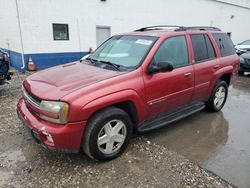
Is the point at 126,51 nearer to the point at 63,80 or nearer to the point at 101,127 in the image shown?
the point at 63,80

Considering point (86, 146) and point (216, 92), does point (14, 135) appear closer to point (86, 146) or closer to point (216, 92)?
point (86, 146)

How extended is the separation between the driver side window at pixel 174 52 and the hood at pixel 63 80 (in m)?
0.87

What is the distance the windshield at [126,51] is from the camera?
3.54 meters

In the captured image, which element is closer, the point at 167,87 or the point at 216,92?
the point at 167,87

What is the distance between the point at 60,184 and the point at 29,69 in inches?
290

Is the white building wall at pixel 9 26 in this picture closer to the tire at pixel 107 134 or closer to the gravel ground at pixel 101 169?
the gravel ground at pixel 101 169

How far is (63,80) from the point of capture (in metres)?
3.13

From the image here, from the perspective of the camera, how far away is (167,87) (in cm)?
366

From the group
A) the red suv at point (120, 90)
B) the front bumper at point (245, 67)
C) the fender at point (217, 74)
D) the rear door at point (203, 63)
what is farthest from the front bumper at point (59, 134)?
the front bumper at point (245, 67)

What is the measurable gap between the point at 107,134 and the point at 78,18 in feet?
27.6

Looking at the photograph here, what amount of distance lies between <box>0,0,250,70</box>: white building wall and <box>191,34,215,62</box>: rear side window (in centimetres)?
713

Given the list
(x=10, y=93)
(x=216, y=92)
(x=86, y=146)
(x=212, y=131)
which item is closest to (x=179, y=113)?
(x=212, y=131)

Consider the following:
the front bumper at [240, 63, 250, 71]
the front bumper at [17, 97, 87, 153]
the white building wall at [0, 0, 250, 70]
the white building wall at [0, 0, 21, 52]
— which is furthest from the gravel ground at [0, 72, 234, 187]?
the front bumper at [240, 63, 250, 71]

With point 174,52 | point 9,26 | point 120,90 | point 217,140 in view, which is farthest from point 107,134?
point 9,26
